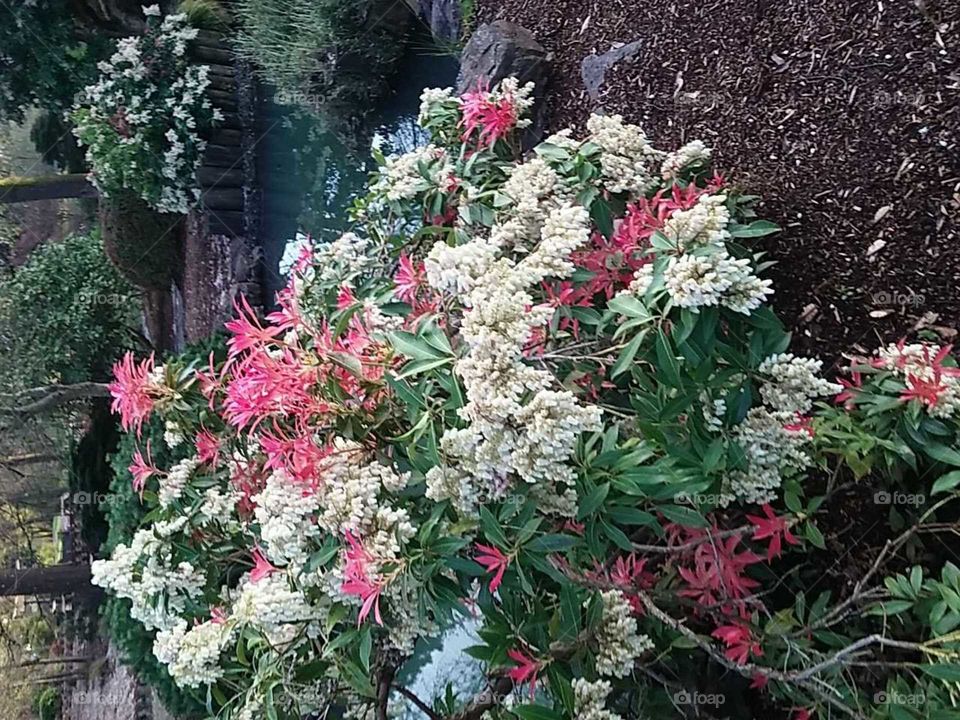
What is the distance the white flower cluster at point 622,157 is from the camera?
188 cm

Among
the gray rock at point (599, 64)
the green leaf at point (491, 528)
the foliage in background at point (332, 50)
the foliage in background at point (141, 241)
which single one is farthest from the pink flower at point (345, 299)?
the foliage in background at point (141, 241)

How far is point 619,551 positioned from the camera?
75.4 inches

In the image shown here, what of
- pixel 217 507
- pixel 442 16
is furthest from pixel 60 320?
pixel 217 507

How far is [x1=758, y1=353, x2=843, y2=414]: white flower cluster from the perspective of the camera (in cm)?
150

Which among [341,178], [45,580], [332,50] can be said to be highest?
[332,50]

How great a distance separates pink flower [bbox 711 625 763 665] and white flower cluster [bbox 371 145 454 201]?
1.34 m

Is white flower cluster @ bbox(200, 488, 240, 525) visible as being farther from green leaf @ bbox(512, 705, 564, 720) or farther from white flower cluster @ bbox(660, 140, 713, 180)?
white flower cluster @ bbox(660, 140, 713, 180)

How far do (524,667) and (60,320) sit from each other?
4740 millimetres

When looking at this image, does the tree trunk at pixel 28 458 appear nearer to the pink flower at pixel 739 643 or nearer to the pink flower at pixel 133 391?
the pink flower at pixel 133 391

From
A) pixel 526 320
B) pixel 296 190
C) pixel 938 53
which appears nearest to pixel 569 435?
pixel 526 320

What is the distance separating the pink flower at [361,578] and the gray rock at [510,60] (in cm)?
178

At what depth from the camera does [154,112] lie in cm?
461

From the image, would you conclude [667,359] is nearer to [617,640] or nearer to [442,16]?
[617,640]

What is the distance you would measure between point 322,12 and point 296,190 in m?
1.23
